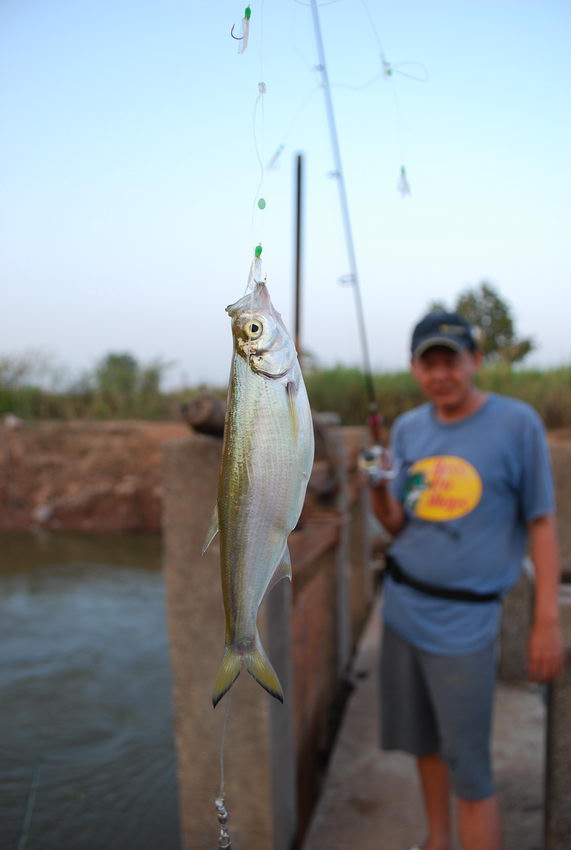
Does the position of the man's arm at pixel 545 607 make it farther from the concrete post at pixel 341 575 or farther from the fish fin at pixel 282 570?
the concrete post at pixel 341 575

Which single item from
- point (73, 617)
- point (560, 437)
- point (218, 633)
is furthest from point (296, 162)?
point (560, 437)

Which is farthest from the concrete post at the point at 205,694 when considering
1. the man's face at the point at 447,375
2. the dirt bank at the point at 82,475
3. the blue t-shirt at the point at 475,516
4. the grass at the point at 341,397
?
the dirt bank at the point at 82,475

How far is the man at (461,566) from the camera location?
248cm

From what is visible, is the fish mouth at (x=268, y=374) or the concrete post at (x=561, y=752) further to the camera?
the concrete post at (x=561, y=752)

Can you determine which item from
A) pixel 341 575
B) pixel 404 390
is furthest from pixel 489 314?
pixel 341 575

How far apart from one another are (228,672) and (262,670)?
0.06 meters

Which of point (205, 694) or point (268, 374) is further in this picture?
point (205, 694)

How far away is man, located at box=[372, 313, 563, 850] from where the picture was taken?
2477 mm

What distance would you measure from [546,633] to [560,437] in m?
9.03

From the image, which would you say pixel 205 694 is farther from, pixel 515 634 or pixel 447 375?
pixel 515 634

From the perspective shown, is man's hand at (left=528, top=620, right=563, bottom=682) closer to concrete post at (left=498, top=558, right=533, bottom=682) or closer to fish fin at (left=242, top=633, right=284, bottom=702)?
fish fin at (left=242, top=633, right=284, bottom=702)

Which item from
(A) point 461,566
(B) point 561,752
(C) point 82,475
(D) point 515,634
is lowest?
(D) point 515,634

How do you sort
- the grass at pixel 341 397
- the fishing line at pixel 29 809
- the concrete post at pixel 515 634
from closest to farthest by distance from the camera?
the fishing line at pixel 29 809 < the concrete post at pixel 515 634 < the grass at pixel 341 397

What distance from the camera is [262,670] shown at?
3.77 feet
